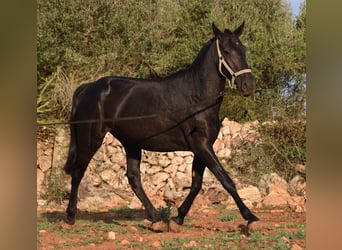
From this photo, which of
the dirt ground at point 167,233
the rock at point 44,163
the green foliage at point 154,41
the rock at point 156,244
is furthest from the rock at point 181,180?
the rock at point 44,163

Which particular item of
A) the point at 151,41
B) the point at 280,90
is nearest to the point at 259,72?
the point at 280,90

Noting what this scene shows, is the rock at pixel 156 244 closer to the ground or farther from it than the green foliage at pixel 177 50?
closer to the ground

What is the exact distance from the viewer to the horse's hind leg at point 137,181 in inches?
208

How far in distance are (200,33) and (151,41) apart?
0.69 m

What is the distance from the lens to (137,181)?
211 inches

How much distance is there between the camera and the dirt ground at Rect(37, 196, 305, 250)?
5.02 metres

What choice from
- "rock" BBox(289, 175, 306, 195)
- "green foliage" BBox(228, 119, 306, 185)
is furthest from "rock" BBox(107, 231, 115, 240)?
"rock" BBox(289, 175, 306, 195)

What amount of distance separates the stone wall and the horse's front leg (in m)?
0.66

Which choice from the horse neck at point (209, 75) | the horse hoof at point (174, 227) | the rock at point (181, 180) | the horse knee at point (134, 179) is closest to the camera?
the horse neck at point (209, 75)

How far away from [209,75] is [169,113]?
55 centimetres

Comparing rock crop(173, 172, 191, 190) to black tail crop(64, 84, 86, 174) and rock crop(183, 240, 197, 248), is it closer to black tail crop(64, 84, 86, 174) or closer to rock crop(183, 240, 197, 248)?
rock crop(183, 240, 197, 248)

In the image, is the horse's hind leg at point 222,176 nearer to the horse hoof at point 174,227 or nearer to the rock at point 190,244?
the rock at point 190,244

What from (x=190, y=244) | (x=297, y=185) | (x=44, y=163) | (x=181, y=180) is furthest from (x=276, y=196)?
(x=44, y=163)

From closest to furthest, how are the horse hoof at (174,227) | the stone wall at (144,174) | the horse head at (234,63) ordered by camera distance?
the horse head at (234,63)
the horse hoof at (174,227)
the stone wall at (144,174)
